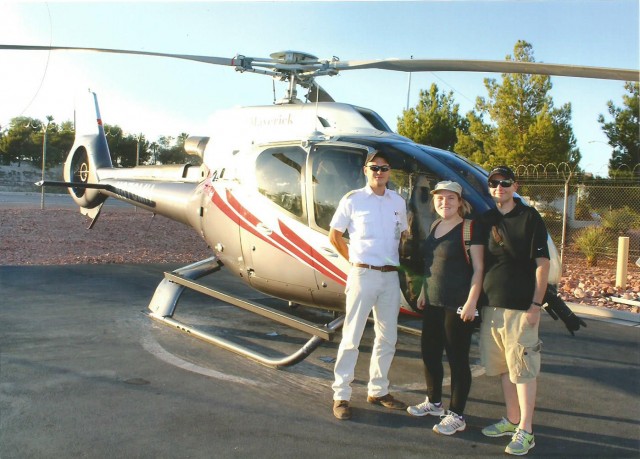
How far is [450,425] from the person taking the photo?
3.62 m

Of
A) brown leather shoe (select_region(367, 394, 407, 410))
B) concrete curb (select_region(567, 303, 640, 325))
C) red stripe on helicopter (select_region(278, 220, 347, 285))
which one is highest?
red stripe on helicopter (select_region(278, 220, 347, 285))

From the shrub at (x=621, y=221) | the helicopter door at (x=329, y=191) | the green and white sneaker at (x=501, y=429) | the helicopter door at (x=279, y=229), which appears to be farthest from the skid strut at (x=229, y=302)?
the shrub at (x=621, y=221)

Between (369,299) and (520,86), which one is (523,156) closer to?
(520,86)

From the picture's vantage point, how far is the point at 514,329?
3.37m

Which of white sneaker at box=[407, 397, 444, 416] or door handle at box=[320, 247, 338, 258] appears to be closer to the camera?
white sneaker at box=[407, 397, 444, 416]

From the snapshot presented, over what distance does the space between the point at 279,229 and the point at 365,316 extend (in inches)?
59.1

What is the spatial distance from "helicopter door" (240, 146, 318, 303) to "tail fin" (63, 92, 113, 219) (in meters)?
5.00

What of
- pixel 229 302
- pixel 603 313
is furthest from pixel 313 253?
pixel 603 313

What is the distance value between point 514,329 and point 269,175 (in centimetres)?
274

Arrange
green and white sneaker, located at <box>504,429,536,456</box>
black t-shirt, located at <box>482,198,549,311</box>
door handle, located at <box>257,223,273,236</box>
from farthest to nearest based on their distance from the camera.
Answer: door handle, located at <box>257,223,273,236</box>, green and white sneaker, located at <box>504,429,536,456</box>, black t-shirt, located at <box>482,198,549,311</box>

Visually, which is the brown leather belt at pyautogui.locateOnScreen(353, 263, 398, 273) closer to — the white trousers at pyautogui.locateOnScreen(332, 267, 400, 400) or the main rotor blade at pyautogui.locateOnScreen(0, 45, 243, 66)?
the white trousers at pyautogui.locateOnScreen(332, 267, 400, 400)

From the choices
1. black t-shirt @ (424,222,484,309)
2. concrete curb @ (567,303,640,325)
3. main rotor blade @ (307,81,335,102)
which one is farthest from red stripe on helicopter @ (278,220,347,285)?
concrete curb @ (567,303,640,325)

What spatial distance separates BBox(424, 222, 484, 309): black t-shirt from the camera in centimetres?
353

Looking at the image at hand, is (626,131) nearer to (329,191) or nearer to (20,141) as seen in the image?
(329,191)
